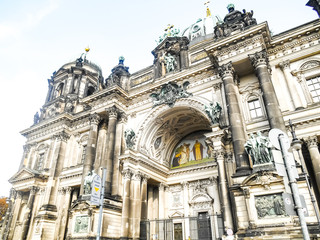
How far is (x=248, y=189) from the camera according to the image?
10.9m

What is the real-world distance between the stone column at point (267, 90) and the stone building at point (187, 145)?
0.07m

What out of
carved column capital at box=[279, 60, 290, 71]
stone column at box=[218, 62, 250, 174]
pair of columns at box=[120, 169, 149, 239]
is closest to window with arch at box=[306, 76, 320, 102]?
carved column capital at box=[279, 60, 290, 71]

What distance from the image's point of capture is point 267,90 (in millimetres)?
13539

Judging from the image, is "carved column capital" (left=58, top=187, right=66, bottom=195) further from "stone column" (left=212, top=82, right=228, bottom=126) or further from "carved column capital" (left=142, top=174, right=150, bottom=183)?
"stone column" (left=212, top=82, right=228, bottom=126)

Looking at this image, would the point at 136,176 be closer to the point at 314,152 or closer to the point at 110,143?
the point at 110,143

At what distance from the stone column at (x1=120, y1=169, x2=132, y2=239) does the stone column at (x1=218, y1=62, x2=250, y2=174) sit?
7735 millimetres

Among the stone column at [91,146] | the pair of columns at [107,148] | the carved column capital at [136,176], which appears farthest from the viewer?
the stone column at [91,146]

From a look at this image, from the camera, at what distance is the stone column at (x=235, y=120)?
12.3 meters

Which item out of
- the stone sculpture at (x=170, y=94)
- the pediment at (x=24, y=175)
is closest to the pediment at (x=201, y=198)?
the stone sculpture at (x=170, y=94)

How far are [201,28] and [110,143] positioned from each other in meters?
19.3

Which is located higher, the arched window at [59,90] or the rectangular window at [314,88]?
the arched window at [59,90]

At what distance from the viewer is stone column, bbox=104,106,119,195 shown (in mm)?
17156

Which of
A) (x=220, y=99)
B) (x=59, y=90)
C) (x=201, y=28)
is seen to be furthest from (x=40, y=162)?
(x=201, y=28)

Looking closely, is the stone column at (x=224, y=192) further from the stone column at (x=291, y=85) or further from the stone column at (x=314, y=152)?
the stone column at (x=291, y=85)
